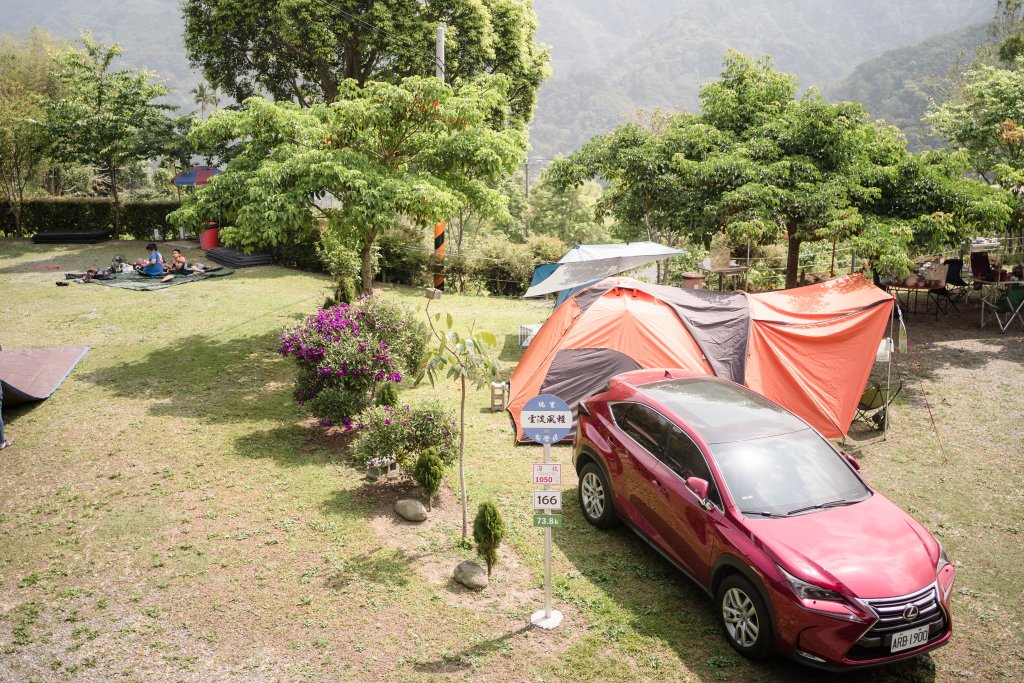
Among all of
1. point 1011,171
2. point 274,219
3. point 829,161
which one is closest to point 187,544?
point 274,219

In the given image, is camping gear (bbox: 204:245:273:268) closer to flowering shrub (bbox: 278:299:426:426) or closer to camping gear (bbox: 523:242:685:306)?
camping gear (bbox: 523:242:685:306)

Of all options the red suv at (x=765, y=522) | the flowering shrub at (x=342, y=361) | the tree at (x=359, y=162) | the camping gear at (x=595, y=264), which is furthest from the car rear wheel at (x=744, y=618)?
the camping gear at (x=595, y=264)

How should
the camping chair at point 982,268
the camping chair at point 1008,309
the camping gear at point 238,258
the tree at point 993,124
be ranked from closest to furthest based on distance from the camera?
the camping chair at point 1008,309
the camping chair at point 982,268
the tree at point 993,124
the camping gear at point 238,258

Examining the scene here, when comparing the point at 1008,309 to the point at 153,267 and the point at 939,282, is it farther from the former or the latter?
the point at 153,267

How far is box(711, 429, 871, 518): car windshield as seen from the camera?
5.92m

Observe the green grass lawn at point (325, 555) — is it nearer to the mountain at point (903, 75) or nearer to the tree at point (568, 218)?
the tree at point (568, 218)

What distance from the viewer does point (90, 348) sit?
1369 centimetres

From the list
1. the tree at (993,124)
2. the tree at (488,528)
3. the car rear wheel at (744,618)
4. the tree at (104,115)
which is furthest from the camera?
the tree at (104,115)

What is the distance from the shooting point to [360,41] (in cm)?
2528

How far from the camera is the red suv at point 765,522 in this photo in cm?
511

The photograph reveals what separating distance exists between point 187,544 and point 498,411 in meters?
5.35

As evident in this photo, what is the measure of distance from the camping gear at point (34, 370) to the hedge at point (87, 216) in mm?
16692

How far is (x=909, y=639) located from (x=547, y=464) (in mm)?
2963

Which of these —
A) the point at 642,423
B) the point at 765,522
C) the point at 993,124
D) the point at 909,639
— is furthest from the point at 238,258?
the point at 993,124
